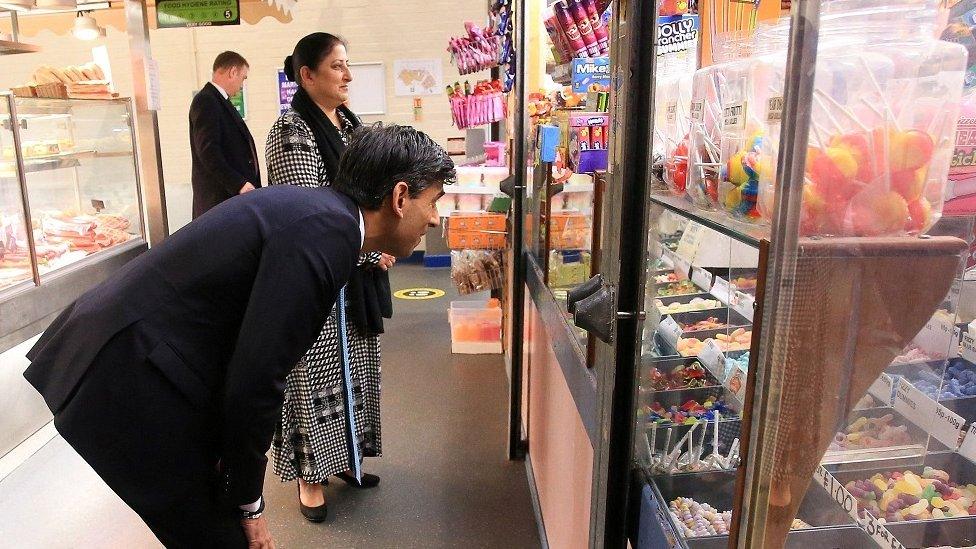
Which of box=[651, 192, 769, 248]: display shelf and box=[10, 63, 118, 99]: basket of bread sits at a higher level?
box=[10, 63, 118, 99]: basket of bread

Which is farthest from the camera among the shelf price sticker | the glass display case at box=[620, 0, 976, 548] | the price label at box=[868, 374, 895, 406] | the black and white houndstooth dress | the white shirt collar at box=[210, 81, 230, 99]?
the white shirt collar at box=[210, 81, 230, 99]

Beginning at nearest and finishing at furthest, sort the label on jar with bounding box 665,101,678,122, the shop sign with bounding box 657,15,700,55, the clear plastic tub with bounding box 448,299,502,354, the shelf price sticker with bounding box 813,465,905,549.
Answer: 1. the shelf price sticker with bounding box 813,465,905,549
2. the label on jar with bounding box 665,101,678,122
3. the shop sign with bounding box 657,15,700,55
4. the clear plastic tub with bounding box 448,299,502,354

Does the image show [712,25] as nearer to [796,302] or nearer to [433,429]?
[796,302]

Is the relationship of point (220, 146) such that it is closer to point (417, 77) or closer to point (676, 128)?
point (676, 128)

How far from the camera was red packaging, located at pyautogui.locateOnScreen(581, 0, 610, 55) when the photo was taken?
2.05 m

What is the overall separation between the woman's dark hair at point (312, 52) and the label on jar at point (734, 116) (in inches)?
75.0

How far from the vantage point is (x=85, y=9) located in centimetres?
555

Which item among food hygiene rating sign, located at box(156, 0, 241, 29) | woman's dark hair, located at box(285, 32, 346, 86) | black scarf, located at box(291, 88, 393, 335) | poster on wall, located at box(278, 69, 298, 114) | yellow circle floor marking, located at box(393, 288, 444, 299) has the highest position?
food hygiene rating sign, located at box(156, 0, 241, 29)

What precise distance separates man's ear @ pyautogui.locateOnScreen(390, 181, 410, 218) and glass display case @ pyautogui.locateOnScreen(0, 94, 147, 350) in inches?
99.3

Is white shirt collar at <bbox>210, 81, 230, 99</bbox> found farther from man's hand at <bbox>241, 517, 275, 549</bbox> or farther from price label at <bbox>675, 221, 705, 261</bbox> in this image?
price label at <bbox>675, 221, 705, 261</bbox>

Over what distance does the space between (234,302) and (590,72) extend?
1.26m

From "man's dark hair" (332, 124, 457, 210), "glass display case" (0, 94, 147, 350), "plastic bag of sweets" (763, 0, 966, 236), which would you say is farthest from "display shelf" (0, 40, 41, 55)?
"plastic bag of sweets" (763, 0, 966, 236)

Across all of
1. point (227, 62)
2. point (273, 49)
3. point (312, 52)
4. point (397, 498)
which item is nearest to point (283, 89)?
point (273, 49)

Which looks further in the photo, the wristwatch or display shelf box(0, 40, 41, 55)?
display shelf box(0, 40, 41, 55)
